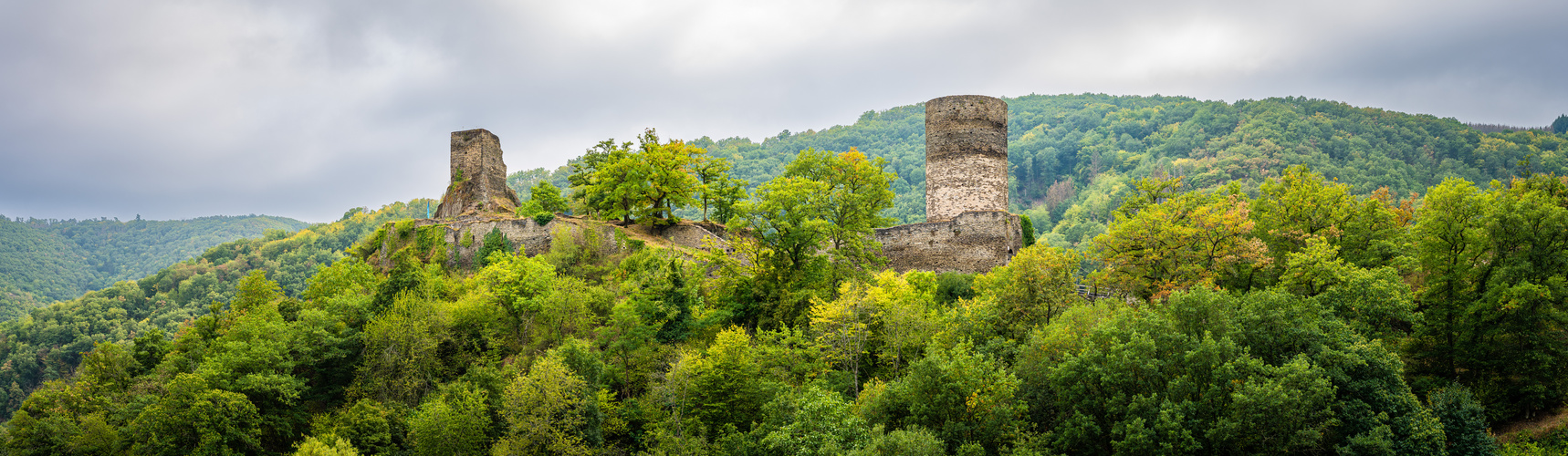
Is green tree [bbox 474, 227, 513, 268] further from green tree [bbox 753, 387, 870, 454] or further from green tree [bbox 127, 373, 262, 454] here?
green tree [bbox 753, 387, 870, 454]

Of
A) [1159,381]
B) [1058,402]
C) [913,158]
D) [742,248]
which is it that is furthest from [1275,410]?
[913,158]

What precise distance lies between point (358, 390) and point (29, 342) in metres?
59.9

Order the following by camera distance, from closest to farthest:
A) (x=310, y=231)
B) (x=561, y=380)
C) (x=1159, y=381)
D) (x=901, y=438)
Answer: (x=901, y=438) → (x=1159, y=381) → (x=561, y=380) → (x=310, y=231)

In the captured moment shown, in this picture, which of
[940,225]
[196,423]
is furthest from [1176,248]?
[196,423]

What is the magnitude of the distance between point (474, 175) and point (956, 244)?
20675 millimetres

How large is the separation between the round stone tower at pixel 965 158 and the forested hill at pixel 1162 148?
31541 mm

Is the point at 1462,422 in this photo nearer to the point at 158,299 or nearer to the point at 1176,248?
the point at 1176,248

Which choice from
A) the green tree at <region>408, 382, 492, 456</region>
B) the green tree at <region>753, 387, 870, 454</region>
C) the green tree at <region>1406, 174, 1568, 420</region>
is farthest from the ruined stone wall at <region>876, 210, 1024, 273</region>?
the green tree at <region>408, 382, 492, 456</region>

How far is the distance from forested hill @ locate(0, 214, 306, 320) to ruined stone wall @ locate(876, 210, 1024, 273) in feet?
→ 312

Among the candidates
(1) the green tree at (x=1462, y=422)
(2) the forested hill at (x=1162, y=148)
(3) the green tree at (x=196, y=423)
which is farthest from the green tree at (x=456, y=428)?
(2) the forested hill at (x=1162, y=148)

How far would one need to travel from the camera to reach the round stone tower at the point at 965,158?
120 feet

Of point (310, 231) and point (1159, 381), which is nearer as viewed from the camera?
point (1159, 381)

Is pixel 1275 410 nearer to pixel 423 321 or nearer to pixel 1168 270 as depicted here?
pixel 1168 270

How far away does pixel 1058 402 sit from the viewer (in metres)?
23.5
